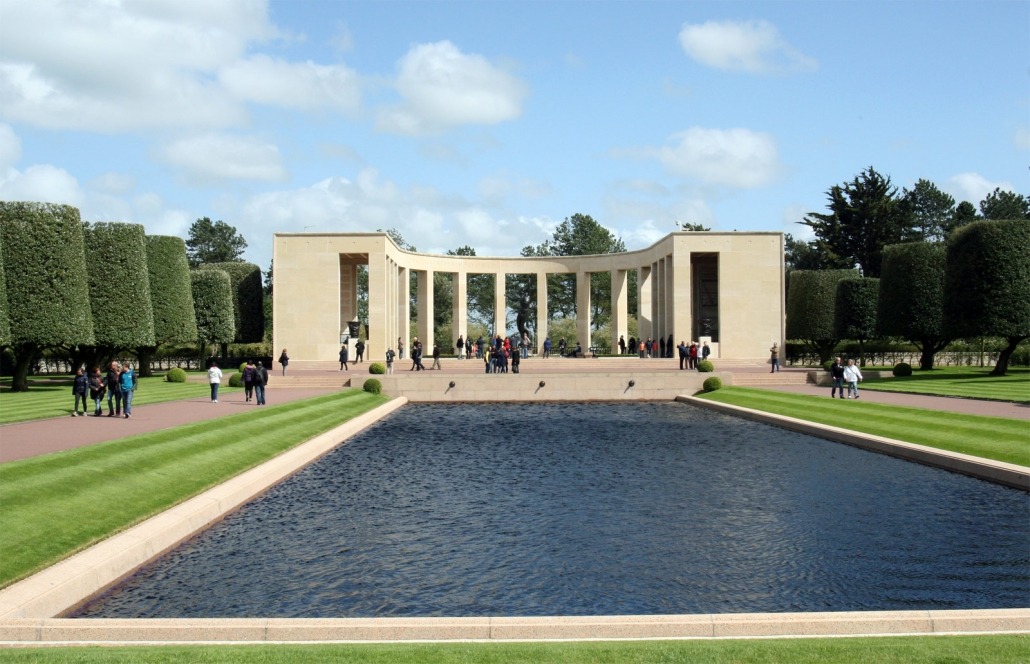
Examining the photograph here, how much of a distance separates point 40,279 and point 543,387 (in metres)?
22.8

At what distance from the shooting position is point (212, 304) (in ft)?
203

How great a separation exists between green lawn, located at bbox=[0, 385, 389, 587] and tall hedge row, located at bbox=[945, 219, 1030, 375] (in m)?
35.5

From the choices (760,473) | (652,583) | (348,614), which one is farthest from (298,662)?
(760,473)

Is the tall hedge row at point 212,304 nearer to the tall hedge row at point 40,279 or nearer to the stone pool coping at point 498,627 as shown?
the tall hedge row at point 40,279

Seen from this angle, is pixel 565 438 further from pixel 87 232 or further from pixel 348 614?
pixel 87 232

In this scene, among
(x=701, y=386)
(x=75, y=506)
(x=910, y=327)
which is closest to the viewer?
(x=75, y=506)

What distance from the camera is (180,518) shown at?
1306cm

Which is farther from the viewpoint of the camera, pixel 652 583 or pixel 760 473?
pixel 760 473

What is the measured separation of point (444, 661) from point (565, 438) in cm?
1879

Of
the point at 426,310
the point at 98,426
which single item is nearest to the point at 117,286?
the point at 98,426

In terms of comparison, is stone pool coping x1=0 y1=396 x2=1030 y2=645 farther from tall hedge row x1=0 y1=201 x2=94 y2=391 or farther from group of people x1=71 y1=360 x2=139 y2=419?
tall hedge row x1=0 y1=201 x2=94 y2=391

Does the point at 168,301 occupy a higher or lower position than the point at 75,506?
higher

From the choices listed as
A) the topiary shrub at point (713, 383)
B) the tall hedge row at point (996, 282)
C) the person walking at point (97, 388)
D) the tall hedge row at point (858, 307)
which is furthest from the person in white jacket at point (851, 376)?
the tall hedge row at point (858, 307)

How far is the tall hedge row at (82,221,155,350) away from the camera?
44469 millimetres
